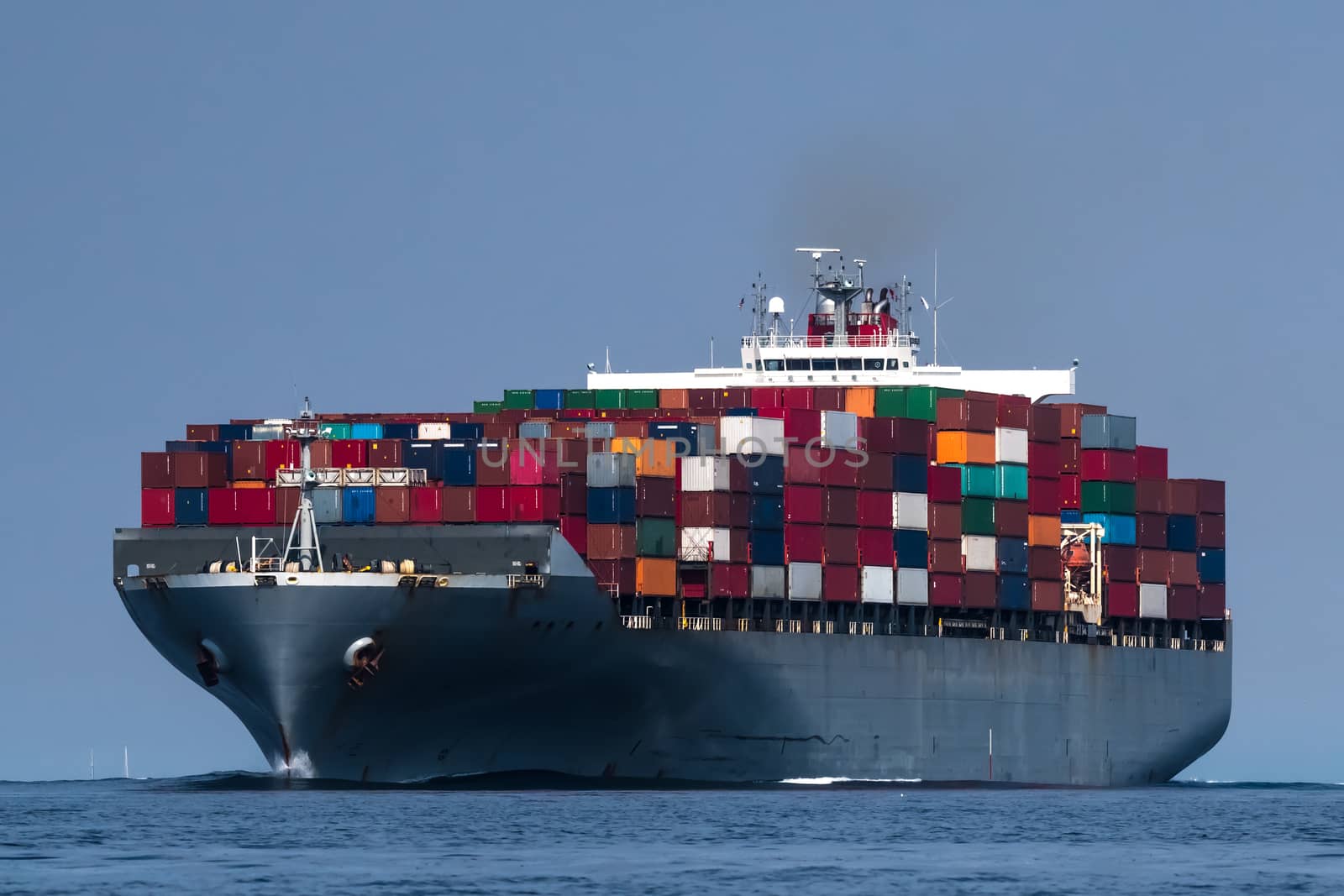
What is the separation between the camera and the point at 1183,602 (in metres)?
101

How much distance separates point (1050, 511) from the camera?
94.1m

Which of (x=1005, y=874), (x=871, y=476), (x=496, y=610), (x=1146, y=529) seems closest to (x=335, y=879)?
(x=1005, y=874)

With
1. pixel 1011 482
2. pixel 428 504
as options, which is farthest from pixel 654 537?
pixel 1011 482

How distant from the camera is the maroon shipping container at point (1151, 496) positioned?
320 feet

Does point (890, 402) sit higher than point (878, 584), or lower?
higher

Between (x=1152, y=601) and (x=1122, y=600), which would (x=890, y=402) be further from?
(x=1152, y=601)

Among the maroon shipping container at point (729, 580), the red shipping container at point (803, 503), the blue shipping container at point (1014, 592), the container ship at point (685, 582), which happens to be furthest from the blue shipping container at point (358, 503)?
the blue shipping container at point (1014, 592)

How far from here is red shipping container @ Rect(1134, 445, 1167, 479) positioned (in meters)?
98.4

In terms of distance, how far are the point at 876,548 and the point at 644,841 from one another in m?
22.4

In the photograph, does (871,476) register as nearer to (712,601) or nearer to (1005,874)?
(712,601)

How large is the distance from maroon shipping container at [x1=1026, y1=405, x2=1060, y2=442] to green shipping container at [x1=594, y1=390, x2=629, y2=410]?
13230 millimetres

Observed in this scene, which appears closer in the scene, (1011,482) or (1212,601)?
(1011,482)

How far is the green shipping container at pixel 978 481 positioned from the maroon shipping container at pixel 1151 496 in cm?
782

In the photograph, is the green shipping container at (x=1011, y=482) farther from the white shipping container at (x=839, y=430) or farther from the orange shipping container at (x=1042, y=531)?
the white shipping container at (x=839, y=430)
